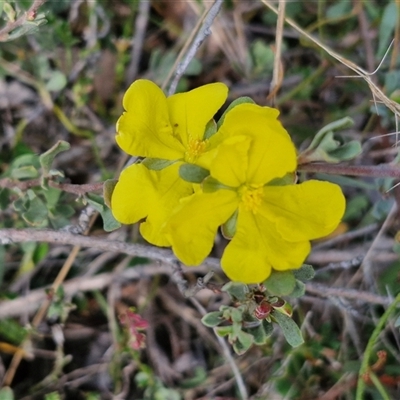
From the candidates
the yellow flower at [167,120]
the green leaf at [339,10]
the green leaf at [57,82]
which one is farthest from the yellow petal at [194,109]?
the green leaf at [339,10]

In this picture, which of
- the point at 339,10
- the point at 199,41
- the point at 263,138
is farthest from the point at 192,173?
the point at 339,10

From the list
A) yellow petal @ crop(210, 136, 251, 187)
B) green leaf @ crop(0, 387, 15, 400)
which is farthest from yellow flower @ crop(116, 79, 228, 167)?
green leaf @ crop(0, 387, 15, 400)

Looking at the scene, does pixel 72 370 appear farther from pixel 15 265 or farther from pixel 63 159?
pixel 63 159

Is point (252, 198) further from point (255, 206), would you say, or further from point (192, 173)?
point (192, 173)

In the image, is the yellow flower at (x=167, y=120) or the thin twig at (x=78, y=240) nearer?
the yellow flower at (x=167, y=120)

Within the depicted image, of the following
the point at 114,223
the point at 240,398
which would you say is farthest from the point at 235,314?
the point at 240,398

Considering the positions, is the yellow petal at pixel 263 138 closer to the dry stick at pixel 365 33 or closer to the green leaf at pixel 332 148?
the green leaf at pixel 332 148
